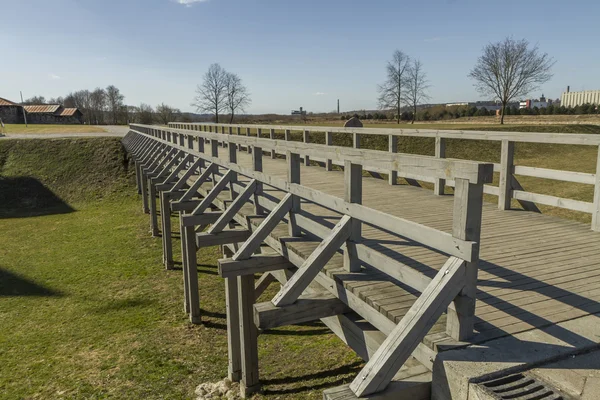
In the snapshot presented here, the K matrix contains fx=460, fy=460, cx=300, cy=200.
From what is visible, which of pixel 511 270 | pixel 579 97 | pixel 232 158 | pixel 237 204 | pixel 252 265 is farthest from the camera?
pixel 579 97

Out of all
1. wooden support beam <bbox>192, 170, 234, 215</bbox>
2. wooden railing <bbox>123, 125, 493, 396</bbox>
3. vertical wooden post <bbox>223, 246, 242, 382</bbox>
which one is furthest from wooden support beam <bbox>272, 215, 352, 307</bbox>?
wooden support beam <bbox>192, 170, 234, 215</bbox>

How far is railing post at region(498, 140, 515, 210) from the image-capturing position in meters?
6.23

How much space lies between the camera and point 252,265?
4930mm

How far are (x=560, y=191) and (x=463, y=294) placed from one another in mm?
13578

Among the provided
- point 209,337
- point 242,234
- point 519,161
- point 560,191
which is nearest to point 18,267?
point 209,337

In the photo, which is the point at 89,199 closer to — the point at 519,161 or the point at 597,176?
the point at 519,161

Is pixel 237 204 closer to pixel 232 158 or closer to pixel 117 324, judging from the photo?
pixel 232 158

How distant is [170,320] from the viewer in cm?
935

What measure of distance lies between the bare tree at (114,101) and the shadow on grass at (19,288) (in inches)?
2919

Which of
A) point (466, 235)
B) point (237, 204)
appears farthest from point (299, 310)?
point (237, 204)

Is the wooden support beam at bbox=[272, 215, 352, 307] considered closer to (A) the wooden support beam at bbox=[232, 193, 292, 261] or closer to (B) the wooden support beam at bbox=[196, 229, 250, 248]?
(A) the wooden support beam at bbox=[232, 193, 292, 261]

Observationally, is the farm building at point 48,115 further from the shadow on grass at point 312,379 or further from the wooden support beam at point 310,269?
the wooden support beam at point 310,269

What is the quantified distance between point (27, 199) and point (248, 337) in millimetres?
21911

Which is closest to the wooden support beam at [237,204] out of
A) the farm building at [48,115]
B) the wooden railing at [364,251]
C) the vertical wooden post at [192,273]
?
the wooden railing at [364,251]
